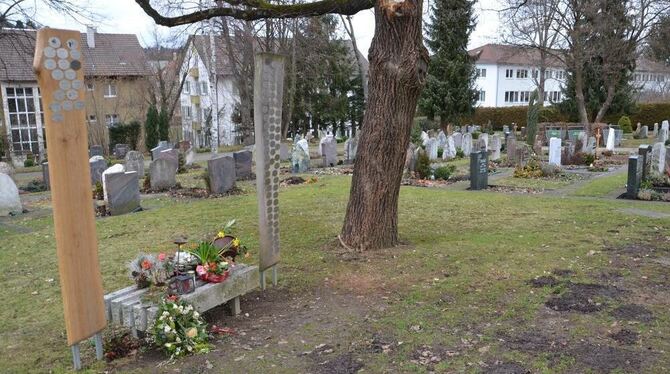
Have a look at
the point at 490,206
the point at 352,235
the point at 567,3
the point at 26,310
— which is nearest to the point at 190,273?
the point at 26,310

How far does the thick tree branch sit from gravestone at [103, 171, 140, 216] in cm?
543

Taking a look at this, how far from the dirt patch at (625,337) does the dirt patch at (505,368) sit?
3.27 feet

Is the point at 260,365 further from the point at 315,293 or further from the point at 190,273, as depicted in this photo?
the point at 315,293

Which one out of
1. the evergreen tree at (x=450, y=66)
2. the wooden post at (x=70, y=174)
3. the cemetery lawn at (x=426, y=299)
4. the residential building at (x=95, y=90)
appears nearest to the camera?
the wooden post at (x=70, y=174)

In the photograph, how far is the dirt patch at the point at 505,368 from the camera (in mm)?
3812

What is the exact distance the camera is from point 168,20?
6871 millimetres

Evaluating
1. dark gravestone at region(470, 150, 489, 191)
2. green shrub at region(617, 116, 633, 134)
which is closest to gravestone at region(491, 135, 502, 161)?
dark gravestone at region(470, 150, 489, 191)

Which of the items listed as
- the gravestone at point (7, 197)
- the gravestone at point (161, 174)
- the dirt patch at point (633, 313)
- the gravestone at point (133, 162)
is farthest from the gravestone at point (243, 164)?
the dirt patch at point (633, 313)

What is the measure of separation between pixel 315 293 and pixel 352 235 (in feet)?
5.43

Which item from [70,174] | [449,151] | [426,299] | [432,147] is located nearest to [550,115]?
[449,151]

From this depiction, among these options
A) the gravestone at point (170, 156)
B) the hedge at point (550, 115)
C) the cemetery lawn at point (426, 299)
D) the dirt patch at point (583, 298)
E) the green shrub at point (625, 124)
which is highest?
the hedge at point (550, 115)

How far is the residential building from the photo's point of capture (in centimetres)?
3509

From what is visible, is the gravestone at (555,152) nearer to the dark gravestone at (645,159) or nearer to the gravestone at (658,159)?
the gravestone at (658,159)

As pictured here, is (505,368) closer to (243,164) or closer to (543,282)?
(543,282)
